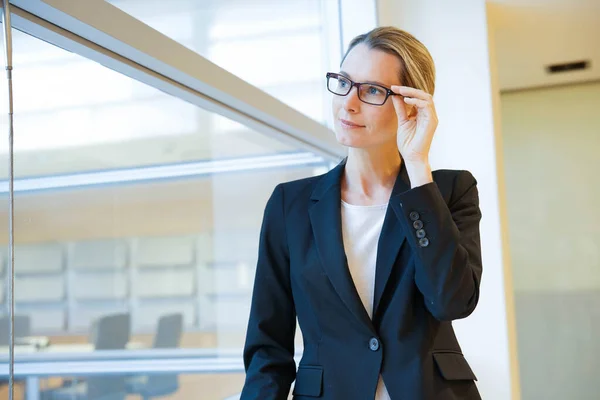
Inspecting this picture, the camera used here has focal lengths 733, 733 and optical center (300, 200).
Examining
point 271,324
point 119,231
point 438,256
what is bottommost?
point 271,324

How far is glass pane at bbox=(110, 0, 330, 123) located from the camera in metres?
2.31

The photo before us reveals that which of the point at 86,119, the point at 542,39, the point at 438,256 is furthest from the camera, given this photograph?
the point at 542,39

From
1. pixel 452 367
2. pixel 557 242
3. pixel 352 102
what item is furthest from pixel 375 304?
pixel 557 242

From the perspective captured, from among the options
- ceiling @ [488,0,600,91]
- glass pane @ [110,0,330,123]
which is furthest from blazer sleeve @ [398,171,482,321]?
ceiling @ [488,0,600,91]

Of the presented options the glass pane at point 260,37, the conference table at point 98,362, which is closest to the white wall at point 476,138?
the glass pane at point 260,37

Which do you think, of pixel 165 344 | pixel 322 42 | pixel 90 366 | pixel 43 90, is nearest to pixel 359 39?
pixel 43 90

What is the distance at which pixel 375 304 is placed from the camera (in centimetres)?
138

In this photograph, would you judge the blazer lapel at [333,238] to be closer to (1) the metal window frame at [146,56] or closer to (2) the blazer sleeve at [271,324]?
(2) the blazer sleeve at [271,324]

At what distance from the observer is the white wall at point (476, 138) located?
402 cm

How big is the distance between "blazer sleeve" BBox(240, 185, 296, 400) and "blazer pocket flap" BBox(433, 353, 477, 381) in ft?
0.93

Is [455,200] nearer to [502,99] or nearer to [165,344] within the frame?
[165,344]

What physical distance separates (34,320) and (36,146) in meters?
0.37

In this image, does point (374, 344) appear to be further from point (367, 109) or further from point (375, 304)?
point (367, 109)

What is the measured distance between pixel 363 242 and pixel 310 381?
0.94 ft
